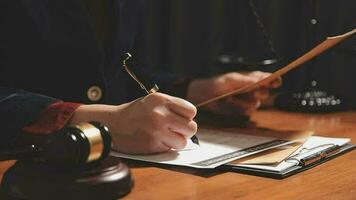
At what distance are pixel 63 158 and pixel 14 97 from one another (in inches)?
15.0

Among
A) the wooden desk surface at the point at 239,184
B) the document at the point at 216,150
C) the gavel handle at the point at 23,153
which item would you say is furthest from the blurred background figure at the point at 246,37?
the gavel handle at the point at 23,153

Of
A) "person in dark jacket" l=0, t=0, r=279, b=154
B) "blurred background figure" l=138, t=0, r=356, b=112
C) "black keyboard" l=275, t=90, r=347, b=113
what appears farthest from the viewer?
"blurred background figure" l=138, t=0, r=356, b=112

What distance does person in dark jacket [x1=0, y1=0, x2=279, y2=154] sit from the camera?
992 mm

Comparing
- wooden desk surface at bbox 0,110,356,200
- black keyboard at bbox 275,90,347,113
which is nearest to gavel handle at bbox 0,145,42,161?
wooden desk surface at bbox 0,110,356,200

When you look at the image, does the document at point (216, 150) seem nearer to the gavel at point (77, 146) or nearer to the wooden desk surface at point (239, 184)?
the wooden desk surface at point (239, 184)

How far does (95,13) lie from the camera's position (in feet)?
4.35

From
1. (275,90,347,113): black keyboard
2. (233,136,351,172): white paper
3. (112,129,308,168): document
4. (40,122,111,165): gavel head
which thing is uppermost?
(40,122,111,165): gavel head

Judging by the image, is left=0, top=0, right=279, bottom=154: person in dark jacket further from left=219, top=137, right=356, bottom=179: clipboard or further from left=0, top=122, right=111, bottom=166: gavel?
left=0, top=122, right=111, bottom=166: gavel

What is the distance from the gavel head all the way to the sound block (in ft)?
0.04

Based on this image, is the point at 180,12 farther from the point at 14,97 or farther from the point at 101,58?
the point at 14,97

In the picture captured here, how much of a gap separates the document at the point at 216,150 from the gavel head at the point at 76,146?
209 millimetres

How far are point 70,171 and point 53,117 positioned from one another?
31 centimetres

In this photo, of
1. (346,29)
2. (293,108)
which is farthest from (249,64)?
(346,29)

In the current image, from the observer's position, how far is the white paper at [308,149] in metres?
0.92
